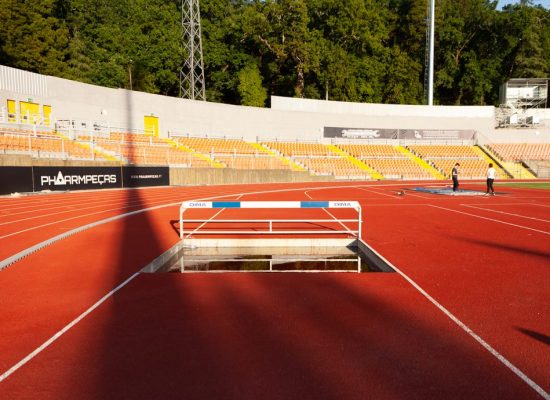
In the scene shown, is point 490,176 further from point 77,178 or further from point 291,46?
point 291,46

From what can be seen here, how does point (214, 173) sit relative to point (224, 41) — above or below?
below

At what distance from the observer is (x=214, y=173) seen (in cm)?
2866

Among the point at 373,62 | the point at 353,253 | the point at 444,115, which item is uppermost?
the point at 373,62

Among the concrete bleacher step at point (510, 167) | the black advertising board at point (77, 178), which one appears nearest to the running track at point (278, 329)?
the black advertising board at point (77, 178)

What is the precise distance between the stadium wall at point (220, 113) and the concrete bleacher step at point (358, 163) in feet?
7.12

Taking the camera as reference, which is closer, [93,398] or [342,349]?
[93,398]

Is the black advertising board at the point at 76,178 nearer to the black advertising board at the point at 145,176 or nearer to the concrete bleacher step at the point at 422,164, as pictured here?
the black advertising board at the point at 145,176

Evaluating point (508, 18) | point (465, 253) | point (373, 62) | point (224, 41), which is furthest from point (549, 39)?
point (465, 253)

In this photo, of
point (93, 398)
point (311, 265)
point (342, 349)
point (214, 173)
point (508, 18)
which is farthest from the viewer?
point (508, 18)

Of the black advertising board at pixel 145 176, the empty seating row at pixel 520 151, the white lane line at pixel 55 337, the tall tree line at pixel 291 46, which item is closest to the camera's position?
the white lane line at pixel 55 337

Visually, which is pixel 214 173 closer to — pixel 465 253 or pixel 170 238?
pixel 170 238

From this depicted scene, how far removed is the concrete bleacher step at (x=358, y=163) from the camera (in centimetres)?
3769

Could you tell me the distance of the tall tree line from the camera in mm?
41250

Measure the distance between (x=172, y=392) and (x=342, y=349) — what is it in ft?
5.38
